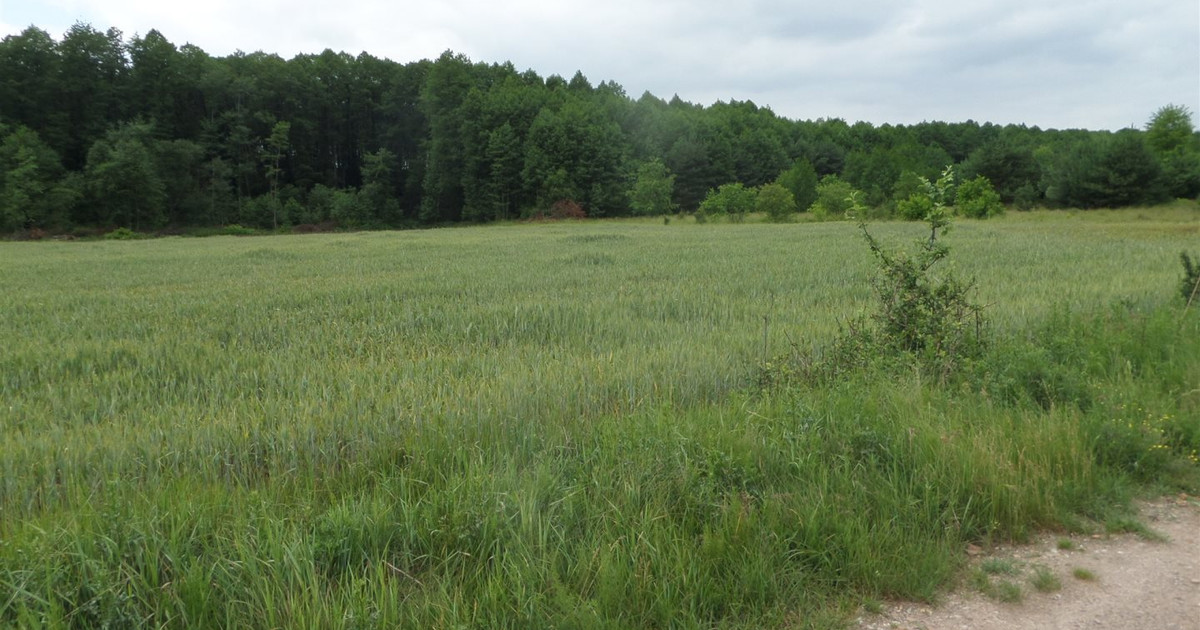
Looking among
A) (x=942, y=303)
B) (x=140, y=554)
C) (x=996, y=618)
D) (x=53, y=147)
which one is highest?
(x=53, y=147)

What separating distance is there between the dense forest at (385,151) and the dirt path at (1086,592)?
48.4 metres

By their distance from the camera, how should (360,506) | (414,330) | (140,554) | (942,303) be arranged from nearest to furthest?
(140,554) < (360,506) < (942,303) < (414,330)

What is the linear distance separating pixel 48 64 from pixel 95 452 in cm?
7994

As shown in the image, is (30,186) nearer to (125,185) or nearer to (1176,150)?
(125,185)

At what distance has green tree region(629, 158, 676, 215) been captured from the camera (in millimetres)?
66000

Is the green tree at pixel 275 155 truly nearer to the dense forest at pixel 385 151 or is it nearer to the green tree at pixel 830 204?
the dense forest at pixel 385 151

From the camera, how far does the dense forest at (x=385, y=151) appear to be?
2117 inches

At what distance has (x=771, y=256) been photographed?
1873cm

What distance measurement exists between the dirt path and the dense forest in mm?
48356

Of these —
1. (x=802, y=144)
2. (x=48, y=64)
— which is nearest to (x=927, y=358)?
(x=48, y=64)

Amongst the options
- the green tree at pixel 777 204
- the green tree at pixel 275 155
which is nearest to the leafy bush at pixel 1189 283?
the green tree at pixel 777 204

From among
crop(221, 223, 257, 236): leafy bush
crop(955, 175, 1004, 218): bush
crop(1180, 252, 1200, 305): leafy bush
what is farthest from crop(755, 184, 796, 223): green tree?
crop(1180, 252, 1200, 305): leafy bush

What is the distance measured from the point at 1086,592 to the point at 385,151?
266 ft

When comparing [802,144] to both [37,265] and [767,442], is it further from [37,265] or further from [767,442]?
[767,442]
